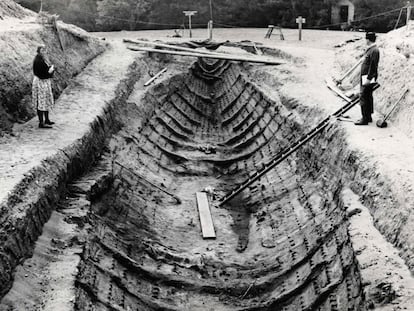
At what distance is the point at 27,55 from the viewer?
12609 mm

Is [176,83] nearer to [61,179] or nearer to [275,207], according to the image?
[275,207]

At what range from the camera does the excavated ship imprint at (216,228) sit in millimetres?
8055

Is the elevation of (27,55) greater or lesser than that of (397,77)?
greater

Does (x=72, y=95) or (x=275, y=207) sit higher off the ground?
(x=72, y=95)

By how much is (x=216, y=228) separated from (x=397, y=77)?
5301mm

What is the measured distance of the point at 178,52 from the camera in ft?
64.6

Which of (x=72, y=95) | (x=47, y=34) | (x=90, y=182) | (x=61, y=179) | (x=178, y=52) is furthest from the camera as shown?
(x=178, y=52)

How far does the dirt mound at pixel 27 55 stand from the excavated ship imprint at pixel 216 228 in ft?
7.03

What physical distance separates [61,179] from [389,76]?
25.7 feet

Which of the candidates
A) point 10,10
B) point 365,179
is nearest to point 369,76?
point 365,179

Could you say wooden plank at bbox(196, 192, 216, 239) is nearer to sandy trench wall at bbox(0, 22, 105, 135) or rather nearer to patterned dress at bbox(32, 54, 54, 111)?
patterned dress at bbox(32, 54, 54, 111)

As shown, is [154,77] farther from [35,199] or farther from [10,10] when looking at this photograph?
[35,199]

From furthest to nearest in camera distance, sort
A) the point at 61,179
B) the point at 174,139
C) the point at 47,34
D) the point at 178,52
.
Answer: the point at 178,52 → the point at 174,139 → the point at 47,34 → the point at 61,179

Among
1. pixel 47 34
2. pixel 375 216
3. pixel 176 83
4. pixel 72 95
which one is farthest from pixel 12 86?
pixel 176 83
